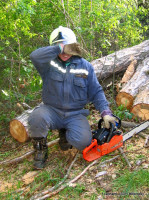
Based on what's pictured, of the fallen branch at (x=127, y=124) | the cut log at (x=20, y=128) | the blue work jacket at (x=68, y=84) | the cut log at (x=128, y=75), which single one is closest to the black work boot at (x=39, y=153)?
the blue work jacket at (x=68, y=84)

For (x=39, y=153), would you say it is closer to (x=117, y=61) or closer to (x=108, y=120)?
(x=108, y=120)

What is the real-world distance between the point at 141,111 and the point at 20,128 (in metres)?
2.17

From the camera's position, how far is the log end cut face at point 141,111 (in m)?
3.57

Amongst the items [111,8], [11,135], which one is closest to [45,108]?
[11,135]

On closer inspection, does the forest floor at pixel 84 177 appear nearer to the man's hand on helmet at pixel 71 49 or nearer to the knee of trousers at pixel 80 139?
the knee of trousers at pixel 80 139

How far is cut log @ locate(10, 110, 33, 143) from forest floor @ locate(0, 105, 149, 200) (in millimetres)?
344

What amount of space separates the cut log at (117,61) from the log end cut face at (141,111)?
126 centimetres

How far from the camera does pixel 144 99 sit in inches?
142

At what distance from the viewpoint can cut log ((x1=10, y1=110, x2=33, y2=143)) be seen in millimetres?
3574

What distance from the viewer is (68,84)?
2904mm

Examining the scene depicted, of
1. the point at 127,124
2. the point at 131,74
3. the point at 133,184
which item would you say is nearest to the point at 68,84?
the point at 127,124

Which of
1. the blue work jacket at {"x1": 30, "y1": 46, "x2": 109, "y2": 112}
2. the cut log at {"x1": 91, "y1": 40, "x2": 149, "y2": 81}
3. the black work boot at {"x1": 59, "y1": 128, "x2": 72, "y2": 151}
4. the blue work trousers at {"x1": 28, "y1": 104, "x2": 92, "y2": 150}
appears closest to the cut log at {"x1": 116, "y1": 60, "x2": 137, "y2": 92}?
the cut log at {"x1": 91, "y1": 40, "x2": 149, "y2": 81}

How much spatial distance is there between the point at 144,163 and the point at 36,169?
4.82 ft

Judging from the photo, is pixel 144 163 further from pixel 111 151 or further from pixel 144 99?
pixel 144 99
